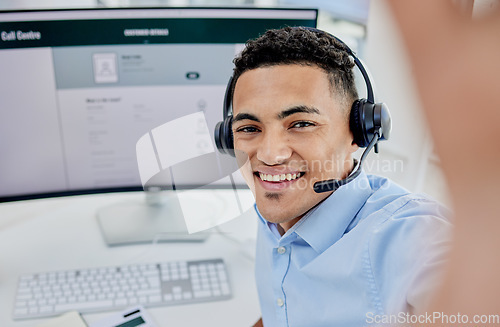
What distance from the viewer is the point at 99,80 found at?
3.38 feet

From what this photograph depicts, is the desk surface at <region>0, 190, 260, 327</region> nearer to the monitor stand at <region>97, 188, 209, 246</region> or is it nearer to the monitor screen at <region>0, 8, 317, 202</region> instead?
the monitor stand at <region>97, 188, 209, 246</region>

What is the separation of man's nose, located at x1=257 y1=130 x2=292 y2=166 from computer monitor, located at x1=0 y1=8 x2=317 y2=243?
0.36 meters

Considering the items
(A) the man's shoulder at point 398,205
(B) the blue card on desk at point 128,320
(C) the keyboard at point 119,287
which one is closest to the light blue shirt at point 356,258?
(A) the man's shoulder at point 398,205

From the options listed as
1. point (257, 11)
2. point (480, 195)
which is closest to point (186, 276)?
point (257, 11)

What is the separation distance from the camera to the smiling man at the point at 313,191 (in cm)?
69

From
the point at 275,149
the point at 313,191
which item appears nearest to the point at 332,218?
the point at 313,191

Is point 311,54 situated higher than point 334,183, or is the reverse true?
point 311,54

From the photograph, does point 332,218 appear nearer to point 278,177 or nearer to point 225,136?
point 278,177

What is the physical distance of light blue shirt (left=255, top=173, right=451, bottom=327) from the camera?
620 millimetres

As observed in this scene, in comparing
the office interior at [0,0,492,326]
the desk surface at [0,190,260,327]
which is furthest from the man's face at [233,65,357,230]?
the desk surface at [0,190,260,327]

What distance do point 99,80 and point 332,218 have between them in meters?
0.64

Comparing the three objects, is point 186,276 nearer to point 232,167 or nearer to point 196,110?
point 232,167

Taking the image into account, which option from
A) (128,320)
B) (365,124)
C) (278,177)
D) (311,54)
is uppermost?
(311,54)

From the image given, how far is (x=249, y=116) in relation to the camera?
780mm
